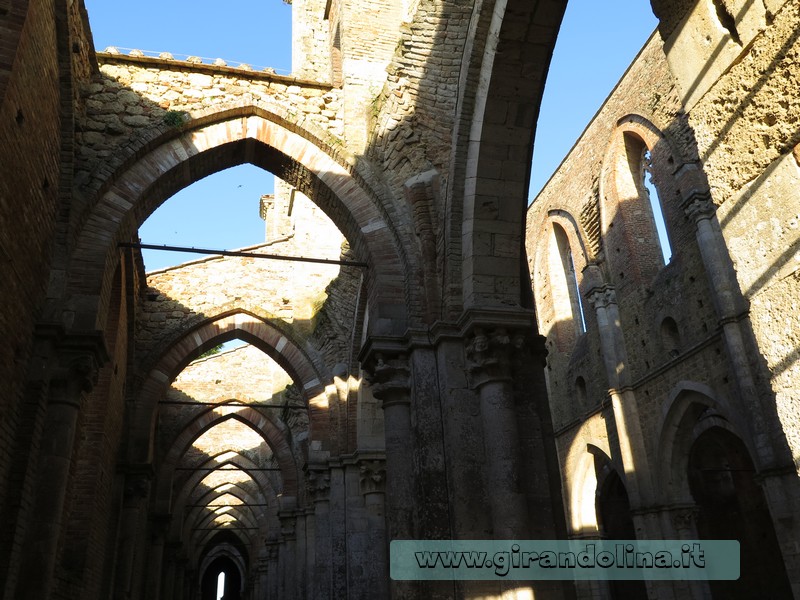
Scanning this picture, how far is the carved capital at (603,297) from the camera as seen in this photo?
14.7 meters

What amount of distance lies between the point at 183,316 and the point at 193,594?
25.6m

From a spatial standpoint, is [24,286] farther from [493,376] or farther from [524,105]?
[524,105]

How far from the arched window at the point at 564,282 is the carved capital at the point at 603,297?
7.89 ft

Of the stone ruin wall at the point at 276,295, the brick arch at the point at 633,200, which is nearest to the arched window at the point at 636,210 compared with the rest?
the brick arch at the point at 633,200

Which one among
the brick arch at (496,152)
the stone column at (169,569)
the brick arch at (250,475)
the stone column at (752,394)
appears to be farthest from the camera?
the brick arch at (250,475)

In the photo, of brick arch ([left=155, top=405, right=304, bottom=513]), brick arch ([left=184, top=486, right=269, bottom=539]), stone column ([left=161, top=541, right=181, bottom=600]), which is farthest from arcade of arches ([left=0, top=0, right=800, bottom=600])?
brick arch ([left=184, top=486, right=269, bottom=539])

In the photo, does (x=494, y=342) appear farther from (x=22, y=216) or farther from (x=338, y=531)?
(x=338, y=531)

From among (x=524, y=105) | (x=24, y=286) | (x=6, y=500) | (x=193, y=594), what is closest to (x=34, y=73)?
(x=24, y=286)

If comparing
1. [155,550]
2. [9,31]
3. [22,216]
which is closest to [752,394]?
[22,216]

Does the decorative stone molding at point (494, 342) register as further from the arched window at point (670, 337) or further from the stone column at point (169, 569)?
the stone column at point (169, 569)

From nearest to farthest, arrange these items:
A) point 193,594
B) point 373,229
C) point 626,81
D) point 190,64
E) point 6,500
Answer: point 6,500
point 373,229
point 190,64
point 626,81
point 193,594

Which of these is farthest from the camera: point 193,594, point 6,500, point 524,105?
point 193,594

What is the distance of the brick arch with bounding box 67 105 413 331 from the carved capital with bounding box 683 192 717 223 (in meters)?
6.42

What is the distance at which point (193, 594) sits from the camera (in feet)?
112
